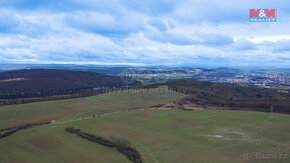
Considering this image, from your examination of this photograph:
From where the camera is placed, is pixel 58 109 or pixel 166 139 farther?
pixel 58 109

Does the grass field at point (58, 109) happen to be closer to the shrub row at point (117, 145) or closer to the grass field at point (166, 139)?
the grass field at point (166, 139)

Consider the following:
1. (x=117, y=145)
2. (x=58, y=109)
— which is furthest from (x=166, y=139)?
(x=58, y=109)

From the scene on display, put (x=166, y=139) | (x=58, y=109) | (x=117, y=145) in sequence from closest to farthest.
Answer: (x=117, y=145), (x=166, y=139), (x=58, y=109)

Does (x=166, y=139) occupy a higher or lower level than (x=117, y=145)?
lower

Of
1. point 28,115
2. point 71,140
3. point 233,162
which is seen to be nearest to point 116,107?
point 28,115

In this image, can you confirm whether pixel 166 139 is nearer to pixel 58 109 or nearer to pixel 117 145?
pixel 117 145

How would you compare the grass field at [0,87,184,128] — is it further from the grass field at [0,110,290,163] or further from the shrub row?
the shrub row

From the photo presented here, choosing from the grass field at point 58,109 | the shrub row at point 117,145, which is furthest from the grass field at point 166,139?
the grass field at point 58,109
